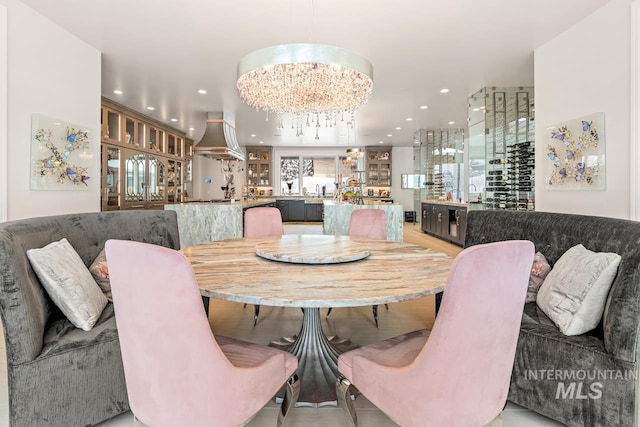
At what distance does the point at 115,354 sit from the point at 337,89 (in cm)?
210

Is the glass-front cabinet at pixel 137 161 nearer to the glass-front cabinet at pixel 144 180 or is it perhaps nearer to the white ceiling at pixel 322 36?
the glass-front cabinet at pixel 144 180

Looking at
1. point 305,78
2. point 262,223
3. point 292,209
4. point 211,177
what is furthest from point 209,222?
point 211,177

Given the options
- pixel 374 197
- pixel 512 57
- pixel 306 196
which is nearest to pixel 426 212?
pixel 374 197

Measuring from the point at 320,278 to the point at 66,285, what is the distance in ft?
4.03

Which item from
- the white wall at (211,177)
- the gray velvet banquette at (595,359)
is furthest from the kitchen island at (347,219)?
the white wall at (211,177)

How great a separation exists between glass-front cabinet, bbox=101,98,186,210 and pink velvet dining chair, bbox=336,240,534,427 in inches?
235

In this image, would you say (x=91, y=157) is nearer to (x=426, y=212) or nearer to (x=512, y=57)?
(x=512, y=57)

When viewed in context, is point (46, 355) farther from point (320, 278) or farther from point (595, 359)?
point (595, 359)

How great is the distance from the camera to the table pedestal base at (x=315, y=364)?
1783 mm

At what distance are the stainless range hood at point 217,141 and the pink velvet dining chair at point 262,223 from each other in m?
2.95

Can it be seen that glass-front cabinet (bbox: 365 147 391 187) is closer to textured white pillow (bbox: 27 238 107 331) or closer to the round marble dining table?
the round marble dining table

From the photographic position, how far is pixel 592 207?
10.7ft

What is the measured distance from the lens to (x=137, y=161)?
259 inches

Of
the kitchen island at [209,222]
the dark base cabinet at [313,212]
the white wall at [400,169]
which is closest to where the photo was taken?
the kitchen island at [209,222]
